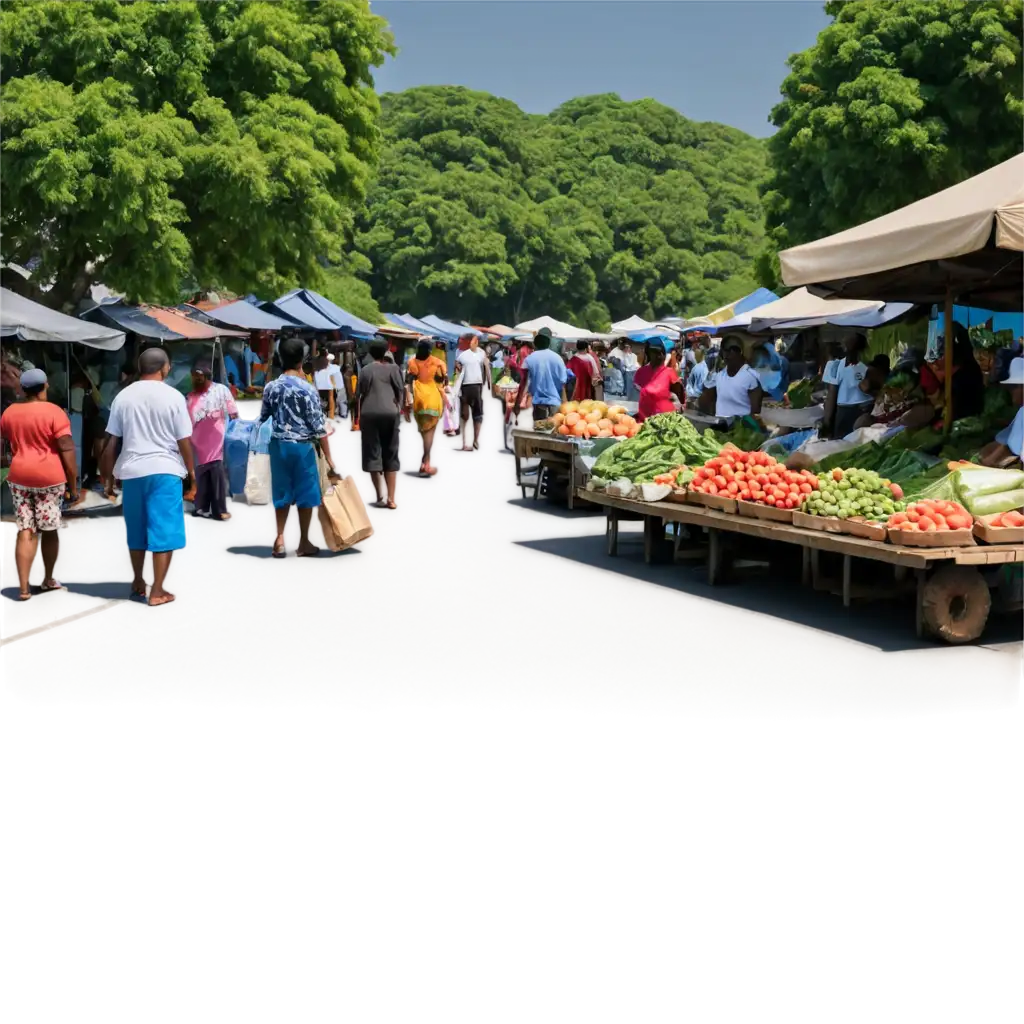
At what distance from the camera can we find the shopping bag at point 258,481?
15.5 m

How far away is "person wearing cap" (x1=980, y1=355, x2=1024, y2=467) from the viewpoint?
31.7ft

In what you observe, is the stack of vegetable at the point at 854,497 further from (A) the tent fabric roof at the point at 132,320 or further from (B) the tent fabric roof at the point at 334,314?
(B) the tent fabric roof at the point at 334,314

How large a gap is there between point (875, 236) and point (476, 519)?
555cm

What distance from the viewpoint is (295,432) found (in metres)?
11.3

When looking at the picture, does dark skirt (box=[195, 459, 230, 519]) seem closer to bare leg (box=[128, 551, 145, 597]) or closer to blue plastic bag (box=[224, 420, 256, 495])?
blue plastic bag (box=[224, 420, 256, 495])

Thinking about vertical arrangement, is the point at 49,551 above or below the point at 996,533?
below

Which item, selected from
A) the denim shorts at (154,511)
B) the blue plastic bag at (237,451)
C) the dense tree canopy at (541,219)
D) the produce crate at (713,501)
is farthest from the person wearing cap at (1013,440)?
the dense tree canopy at (541,219)

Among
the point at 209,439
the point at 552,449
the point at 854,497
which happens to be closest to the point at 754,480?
the point at 854,497

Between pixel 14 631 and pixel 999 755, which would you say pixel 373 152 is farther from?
pixel 999 755

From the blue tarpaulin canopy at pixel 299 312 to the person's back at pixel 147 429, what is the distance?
25.9m

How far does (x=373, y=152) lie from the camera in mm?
25969

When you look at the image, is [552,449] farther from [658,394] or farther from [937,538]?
[937,538]

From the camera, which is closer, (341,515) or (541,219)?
(341,515)

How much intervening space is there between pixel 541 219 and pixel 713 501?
69168 mm
